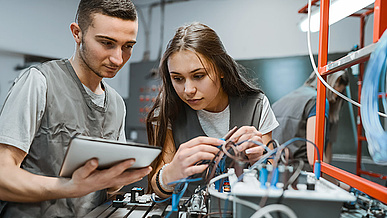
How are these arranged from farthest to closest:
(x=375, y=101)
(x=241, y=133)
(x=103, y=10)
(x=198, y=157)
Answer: (x=103, y=10) → (x=241, y=133) → (x=198, y=157) → (x=375, y=101)

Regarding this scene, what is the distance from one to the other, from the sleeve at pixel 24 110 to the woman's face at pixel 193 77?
0.51m

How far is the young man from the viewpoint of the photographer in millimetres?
840

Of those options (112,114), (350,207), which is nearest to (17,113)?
(112,114)

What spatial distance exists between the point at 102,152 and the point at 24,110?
425 mm

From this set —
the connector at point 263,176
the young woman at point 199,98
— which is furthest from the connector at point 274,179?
the young woman at point 199,98

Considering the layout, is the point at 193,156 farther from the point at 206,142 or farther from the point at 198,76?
the point at 198,76

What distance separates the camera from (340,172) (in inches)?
38.1

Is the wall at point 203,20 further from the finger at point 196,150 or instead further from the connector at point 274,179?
the connector at point 274,179

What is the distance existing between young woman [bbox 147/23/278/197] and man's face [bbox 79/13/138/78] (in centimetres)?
21

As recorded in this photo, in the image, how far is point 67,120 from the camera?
106 cm

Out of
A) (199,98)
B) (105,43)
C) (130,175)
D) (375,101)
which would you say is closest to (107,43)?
(105,43)

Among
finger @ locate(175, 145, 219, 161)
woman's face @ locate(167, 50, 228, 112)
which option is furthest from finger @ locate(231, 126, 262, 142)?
woman's face @ locate(167, 50, 228, 112)

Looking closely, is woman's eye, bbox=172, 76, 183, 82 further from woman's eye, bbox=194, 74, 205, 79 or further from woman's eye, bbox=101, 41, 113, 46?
woman's eye, bbox=101, 41, 113, 46

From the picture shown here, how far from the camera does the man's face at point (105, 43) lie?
1.12 metres
